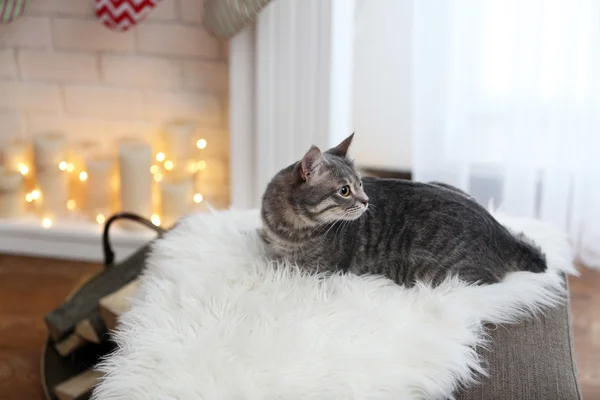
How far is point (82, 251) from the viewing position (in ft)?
8.00

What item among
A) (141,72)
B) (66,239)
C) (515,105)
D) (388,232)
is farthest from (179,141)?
(388,232)

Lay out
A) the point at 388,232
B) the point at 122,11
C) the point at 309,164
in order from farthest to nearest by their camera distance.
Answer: the point at 122,11 < the point at 388,232 < the point at 309,164

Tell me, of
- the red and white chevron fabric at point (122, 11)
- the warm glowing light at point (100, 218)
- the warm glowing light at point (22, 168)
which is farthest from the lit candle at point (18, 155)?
the red and white chevron fabric at point (122, 11)

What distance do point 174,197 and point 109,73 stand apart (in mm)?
394

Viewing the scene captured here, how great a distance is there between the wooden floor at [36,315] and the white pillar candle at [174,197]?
0.88ft

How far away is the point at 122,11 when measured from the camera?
2.07 meters

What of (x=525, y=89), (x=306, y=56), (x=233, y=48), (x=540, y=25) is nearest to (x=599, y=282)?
(x=525, y=89)

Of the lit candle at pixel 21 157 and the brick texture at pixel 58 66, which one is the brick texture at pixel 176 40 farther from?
the lit candle at pixel 21 157

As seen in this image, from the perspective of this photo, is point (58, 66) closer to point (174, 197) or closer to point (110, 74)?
point (110, 74)

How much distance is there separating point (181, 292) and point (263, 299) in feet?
0.46

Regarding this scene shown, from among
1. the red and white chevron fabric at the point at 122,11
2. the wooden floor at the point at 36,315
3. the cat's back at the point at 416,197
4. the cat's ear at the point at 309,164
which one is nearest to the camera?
the cat's ear at the point at 309,164

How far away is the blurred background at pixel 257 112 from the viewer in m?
2.10

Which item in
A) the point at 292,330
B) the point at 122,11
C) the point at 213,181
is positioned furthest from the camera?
the point at 213,181

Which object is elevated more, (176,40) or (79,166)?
(176,40)
